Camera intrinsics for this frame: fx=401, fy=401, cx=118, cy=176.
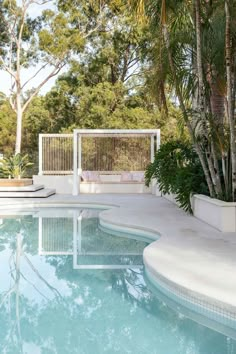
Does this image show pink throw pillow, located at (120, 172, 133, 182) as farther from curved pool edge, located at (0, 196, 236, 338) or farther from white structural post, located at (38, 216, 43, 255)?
white structural post, located at (38, 216, 43, 255)

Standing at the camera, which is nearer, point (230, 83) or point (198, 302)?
point (198, 302)

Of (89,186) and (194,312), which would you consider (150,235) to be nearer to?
(194,312)

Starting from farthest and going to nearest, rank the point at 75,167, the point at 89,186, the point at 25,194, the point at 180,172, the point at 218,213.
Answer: the point at 89,186
the point at 75,167
the point at 25,194
the point at 180,172
the point at 218,213

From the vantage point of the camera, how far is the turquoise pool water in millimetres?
3492

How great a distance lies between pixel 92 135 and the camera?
1591cm

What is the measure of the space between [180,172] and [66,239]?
318cm

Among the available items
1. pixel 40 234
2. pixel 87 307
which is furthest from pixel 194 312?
pixel 40 234

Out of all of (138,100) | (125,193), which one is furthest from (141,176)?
(138,100)

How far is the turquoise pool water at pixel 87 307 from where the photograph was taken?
3492 mm

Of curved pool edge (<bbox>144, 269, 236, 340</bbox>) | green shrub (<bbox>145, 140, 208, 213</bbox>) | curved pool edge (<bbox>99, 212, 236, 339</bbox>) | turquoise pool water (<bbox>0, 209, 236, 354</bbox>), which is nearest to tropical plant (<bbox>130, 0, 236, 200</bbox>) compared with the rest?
green shrub (<bbox>145, 140, 208, 213</bbox>)

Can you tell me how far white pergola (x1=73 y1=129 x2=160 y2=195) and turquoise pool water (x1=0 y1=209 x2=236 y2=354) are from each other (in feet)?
Result: 24.5

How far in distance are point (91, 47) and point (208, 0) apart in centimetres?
1554

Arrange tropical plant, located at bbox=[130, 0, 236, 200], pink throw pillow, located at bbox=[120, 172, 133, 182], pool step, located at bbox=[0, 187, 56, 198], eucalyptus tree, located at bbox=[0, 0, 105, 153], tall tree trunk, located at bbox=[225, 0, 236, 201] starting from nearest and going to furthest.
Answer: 1. tall tree trunk, located at bbox=[225, 0, 236, 201]
2. tropical plant, located at bbox=[130, 0, 236, 200]
3. pool step, located at bbox=[0, 187, 56, 198]
4. pink throw pillow, located at bbox=[120, 172, 133, 182]
5. eucalyptus tree, located at bbox=[0, 0, 105, 153]

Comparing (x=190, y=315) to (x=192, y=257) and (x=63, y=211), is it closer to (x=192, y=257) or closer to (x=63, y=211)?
(x=192, y=257)
